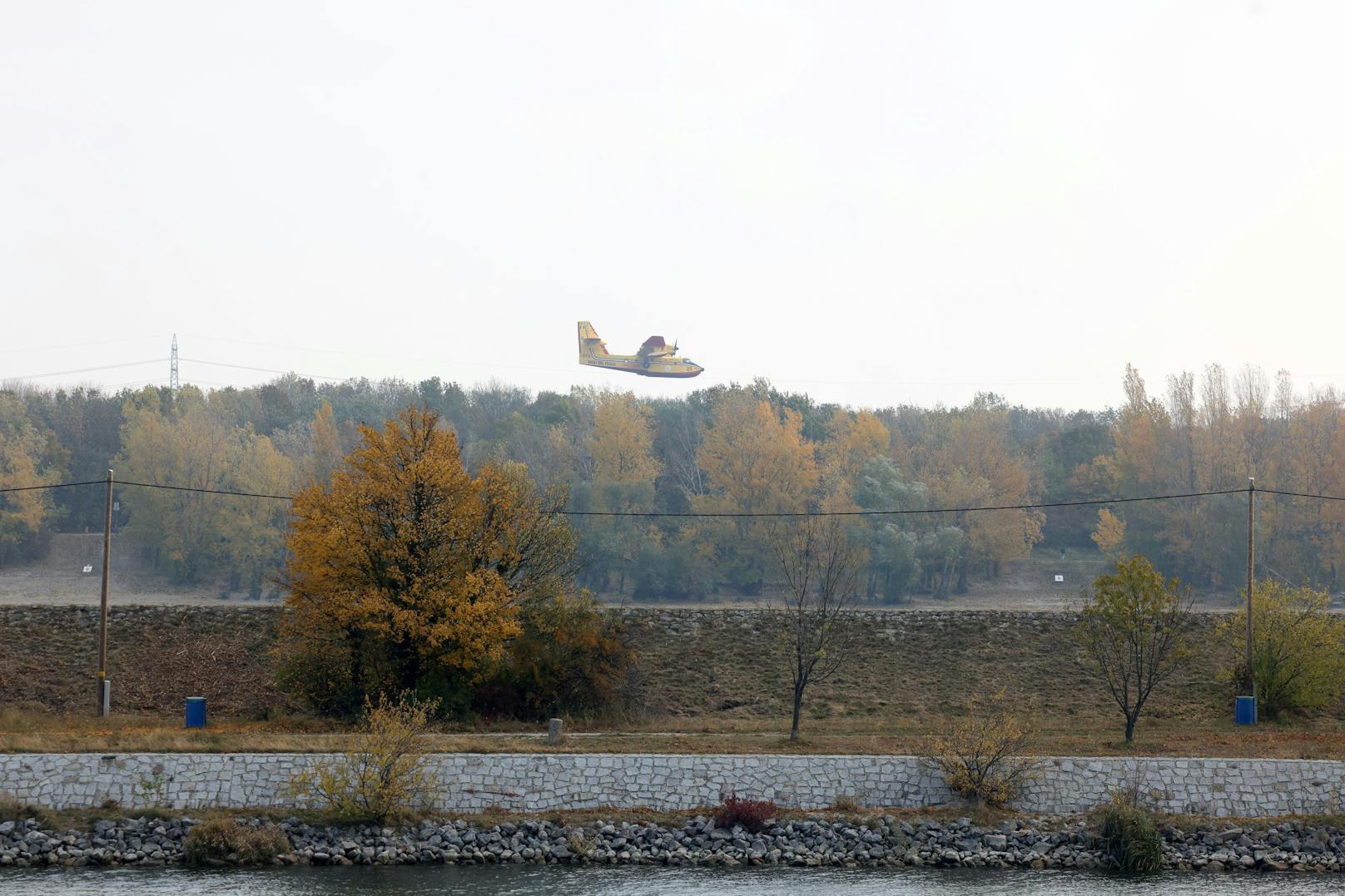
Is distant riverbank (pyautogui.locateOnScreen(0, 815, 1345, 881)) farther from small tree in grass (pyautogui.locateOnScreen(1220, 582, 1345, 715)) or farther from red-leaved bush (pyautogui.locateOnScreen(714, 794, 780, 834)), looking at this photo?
small tree in grass (pyautogui.locateOnScreen(1220, 582, 1345, 715))

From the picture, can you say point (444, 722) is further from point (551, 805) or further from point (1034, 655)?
point (1034, 655)

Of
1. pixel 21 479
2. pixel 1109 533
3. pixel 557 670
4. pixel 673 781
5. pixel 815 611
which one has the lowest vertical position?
pixel 673 781

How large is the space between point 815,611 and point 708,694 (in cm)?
425

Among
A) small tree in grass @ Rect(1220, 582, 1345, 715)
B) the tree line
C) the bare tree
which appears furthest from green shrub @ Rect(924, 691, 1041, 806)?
the tree line

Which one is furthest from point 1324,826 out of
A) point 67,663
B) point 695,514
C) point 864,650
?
point 695,514

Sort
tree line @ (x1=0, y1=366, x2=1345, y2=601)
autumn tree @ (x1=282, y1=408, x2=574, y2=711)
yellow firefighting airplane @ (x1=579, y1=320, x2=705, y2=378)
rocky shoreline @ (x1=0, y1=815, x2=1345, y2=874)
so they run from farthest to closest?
yellow firefighting airplane @ (x1=579, y1=320, x2=705, y2=378), tree line @ (x1=0, y1=366, x2=1345, y2=601), autumn tree @ (x1=282, y1=408, x2=574, y2=711), rocky shoreline @ (x1=0, y1=815, x2=1345, y2=874)

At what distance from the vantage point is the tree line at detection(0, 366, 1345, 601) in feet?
236

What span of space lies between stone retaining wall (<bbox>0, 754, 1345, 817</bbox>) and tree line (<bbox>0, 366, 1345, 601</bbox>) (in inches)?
1565

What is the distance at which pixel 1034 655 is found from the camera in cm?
4425

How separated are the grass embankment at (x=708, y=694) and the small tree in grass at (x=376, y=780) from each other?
1698 mm

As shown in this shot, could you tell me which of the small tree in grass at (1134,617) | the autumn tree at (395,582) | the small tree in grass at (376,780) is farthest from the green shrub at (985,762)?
the autumn tree at (395,582)

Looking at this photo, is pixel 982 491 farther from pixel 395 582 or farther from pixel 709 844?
pixel 709 844

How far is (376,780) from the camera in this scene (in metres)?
27.0

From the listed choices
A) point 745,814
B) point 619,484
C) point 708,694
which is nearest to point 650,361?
point 619,484
